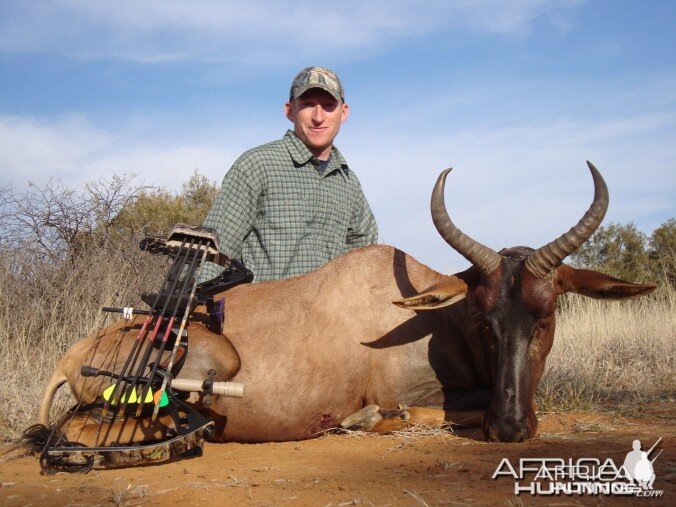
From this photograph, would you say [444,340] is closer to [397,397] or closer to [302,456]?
[397,397]

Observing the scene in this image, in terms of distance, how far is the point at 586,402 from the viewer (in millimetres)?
5660

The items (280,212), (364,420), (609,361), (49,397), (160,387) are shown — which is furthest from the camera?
(609,361)

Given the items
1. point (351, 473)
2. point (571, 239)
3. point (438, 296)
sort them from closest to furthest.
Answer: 1. point (351, 473)
2. point (571, 239)
3. point (438, 296)

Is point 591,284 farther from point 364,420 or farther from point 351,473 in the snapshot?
point 351,473

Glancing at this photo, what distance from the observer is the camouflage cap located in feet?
21.8

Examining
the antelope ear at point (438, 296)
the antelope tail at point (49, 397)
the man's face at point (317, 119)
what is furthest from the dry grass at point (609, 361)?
the antelope tail at point (49, 397)

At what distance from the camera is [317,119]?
6727 millimetres

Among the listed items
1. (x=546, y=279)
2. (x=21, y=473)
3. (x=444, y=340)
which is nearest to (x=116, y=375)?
(x=21, y=473)

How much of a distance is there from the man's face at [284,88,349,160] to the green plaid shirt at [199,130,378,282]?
111mm

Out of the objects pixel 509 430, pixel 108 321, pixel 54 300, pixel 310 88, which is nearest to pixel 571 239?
pixel 509 430

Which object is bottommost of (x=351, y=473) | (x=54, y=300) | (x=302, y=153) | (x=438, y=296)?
(x=351, y=473)

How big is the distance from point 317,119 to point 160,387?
3.39 m

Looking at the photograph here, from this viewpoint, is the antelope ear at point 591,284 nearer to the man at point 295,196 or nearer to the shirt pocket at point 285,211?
the man at point 295,196

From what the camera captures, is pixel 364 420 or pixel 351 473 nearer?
pixel 351 473
